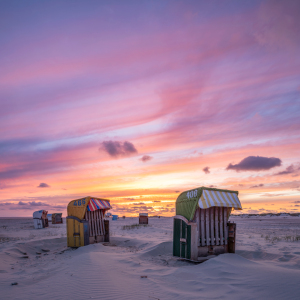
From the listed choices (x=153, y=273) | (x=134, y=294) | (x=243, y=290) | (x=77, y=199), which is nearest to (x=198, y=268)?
(x=153, y=273)

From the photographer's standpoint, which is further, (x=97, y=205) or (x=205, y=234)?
(x=97, y=205)

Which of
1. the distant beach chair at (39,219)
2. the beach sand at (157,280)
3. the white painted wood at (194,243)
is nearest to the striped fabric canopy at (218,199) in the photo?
the white painted wood at (194,243)

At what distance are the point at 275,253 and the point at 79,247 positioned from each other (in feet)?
34.4

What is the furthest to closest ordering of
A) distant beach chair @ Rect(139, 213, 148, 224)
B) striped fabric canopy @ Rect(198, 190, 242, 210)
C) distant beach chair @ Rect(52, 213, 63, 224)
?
A: distant beach chair @ Rect(52, 213, 63, 224)
distant beach chair @ Rect(139, 213, 148, 224)
striped fabric canopy @ Rect(198, 190, 242, 210)

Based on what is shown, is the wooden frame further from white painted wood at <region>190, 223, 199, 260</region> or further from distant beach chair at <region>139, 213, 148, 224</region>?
distant beach chair at <region>139, 213, 148, 224</region>

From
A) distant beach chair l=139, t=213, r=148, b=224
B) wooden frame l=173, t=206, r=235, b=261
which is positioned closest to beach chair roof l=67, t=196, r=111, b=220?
wooden frame l=173, t=206, r=235, b=261

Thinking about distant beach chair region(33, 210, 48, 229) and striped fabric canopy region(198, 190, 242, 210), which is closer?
striped fabric canopy region(198, 190, 242, 210)

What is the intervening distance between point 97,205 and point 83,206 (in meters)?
0.84

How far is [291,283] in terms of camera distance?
634cm

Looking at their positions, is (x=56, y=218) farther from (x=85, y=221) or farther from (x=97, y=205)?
(x=97, y=205)

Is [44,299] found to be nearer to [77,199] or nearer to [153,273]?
[153,273]

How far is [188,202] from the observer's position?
10797mm

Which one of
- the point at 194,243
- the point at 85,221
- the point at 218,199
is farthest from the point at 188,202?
the point at 85,221

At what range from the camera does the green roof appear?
10.1 m
